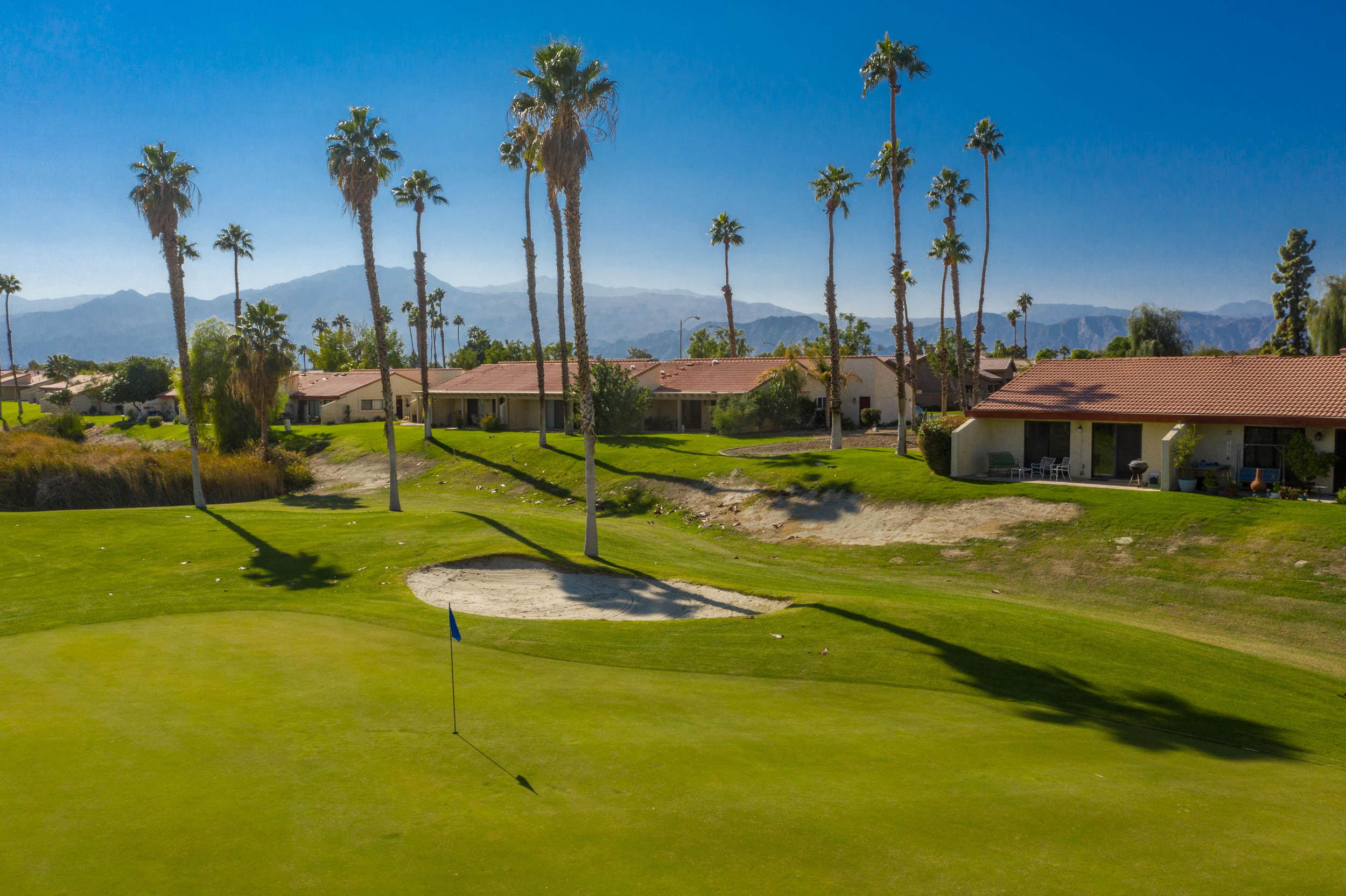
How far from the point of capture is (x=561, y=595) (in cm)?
1964

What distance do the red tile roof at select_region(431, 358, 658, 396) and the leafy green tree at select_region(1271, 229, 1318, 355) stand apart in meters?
52.7

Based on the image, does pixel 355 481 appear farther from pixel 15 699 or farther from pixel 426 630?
pixel 15 699

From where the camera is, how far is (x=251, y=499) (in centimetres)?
4303

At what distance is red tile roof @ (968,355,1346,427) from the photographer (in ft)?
94.0

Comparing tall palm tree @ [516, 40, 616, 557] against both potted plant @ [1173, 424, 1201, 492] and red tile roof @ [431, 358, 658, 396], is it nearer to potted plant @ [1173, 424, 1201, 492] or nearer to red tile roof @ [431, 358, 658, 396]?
potted plant @ [1173, 424, 1201, 492]

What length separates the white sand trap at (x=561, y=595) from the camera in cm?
1808

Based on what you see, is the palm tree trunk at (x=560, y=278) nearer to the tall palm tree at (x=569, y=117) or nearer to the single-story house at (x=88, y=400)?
the tall palm tree at (x=569, y=117)

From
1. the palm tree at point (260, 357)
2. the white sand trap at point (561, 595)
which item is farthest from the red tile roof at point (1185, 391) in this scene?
the palm tree at point (260, 357)

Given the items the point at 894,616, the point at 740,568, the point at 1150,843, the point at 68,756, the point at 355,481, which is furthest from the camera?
the point at 355,481

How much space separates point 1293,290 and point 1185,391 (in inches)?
1992

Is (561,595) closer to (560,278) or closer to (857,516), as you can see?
(857,516)

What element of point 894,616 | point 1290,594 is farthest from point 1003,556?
point 894,616

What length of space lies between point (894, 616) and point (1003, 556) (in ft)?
33.9

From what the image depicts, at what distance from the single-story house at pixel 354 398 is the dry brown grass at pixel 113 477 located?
31223mm
